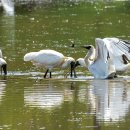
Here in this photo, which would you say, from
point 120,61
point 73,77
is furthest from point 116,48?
point 73,77

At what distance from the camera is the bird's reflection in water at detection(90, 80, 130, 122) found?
12.5m

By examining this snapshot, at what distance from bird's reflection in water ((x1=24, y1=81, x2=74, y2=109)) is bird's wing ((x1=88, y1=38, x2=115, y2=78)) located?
6.09 feet

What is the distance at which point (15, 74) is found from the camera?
1914 centimetres

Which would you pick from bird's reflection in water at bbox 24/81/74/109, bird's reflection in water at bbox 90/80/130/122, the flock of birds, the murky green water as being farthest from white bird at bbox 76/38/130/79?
bird's reflection in water at bbox 24/81/74/109

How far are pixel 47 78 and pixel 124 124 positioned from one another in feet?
22.6

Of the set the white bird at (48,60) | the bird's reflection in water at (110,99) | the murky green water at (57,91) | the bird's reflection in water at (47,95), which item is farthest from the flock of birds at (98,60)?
the bird's reflection in water at (47,95)

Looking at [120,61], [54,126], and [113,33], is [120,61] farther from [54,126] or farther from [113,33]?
[113,33]

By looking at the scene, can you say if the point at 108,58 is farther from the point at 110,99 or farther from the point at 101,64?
the point at 110,99

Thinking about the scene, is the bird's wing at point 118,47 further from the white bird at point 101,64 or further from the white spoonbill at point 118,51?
the white bird at point 101,64

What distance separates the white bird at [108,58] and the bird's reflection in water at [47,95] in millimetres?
1956

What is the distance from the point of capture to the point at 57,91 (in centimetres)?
1580

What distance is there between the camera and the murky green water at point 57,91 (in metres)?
11.9

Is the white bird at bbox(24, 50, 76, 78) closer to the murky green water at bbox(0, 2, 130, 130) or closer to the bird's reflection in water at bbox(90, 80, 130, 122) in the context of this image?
the murky green water at bbox(0, 2, 130, 130)

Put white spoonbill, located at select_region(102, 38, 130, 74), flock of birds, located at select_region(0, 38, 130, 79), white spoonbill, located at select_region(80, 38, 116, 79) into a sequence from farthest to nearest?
white spoonbill, located at select_region(102, 38, 130, 74)
flock of birds, located at select_region(0, 38, 130, 79)
white spoonbill, located at select_region(80, 38, 116, 79)
